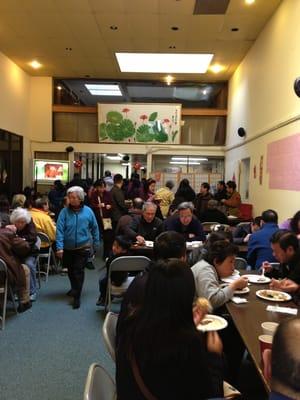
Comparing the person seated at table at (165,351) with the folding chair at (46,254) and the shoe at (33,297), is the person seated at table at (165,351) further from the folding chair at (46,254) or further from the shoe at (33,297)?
the folding chair at (46,254)

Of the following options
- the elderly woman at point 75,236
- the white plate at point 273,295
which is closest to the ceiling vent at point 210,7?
the elderly woman at point 75,236

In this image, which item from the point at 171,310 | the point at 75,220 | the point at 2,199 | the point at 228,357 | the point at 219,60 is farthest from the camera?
the point at 219,60

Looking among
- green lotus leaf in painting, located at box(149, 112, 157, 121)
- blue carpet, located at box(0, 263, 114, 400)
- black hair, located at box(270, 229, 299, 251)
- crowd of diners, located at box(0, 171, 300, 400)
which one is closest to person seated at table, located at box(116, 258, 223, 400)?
crowd of diners, located at box(0, 171, 300, 400)

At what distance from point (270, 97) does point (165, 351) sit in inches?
236

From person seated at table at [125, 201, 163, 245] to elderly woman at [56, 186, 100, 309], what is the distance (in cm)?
55

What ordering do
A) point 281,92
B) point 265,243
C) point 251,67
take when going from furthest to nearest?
point 251,67 → point 281,92 → point 265,243

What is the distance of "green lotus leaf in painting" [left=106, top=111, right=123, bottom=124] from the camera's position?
34.7 ft

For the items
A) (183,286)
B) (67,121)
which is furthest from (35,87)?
(183,286)

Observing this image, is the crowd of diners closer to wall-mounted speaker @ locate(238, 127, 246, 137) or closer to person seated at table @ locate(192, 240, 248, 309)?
person seated at table @ locate(192, 240, 248, 309)

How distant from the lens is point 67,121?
35.8ft

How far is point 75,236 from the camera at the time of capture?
15.4 ft

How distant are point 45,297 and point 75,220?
1103 millimetres

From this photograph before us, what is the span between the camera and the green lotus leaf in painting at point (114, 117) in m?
10.6

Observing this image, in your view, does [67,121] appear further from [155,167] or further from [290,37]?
[290,37]
